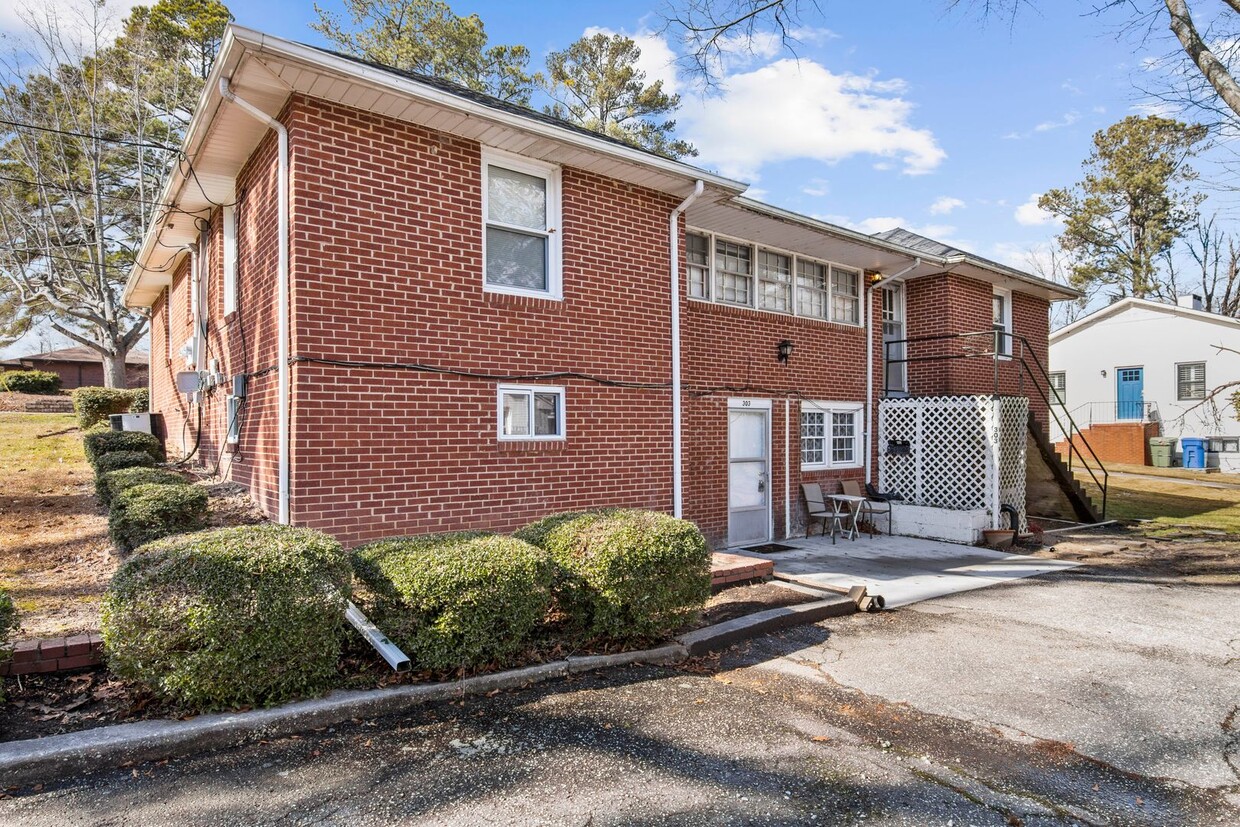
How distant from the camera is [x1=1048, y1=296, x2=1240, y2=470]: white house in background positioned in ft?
81.3

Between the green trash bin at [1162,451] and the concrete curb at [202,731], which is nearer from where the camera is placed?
the concrete curb at [202,731]

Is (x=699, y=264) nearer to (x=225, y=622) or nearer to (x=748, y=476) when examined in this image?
(x=748, y=476)

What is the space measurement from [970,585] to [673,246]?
551 centimetres

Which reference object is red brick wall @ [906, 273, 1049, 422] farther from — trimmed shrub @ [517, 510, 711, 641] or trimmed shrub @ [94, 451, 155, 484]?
trimmed shrub @ [94, 451, 155, 484]

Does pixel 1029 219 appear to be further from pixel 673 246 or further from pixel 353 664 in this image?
pixel 353 664

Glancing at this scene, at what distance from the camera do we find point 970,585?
26.6 feet

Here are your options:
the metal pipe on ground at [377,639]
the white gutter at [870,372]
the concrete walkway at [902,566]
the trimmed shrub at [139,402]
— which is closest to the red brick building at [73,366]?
the trimmed shrub at [139,402]

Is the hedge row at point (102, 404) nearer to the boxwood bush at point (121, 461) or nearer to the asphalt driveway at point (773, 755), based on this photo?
the boxwood bush at point (121, 461)

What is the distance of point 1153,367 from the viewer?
87.1 feet

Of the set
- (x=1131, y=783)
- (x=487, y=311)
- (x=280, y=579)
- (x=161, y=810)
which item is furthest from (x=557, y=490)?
(x=1131, y=783)

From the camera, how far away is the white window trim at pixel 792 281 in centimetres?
1012

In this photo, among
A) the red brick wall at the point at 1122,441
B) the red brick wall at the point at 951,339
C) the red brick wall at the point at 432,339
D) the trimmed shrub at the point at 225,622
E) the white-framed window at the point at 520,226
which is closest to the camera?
the trimmed shrub at the point at 225,622

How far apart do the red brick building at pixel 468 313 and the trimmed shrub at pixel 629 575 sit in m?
2.14

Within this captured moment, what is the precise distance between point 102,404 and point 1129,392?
115 ft
